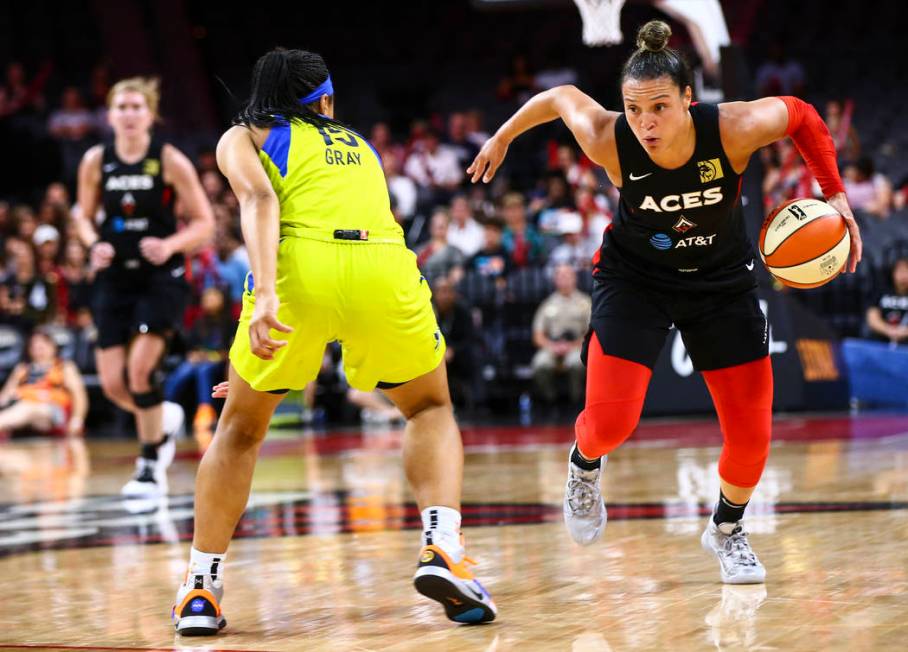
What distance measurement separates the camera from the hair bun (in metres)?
4.15

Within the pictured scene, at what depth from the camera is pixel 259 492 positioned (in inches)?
293

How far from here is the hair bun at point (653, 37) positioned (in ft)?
13.6

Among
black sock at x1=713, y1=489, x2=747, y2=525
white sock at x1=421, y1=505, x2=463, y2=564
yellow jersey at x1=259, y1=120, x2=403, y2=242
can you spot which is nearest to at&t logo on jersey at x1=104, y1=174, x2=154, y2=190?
yellow jersey at x1=259, y1=120, x2=403, y2=242

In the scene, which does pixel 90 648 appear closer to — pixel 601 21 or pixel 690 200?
pixel 690 200

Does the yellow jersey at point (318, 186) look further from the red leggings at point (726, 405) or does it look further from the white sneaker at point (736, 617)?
the white sneaker at point (736, 617)

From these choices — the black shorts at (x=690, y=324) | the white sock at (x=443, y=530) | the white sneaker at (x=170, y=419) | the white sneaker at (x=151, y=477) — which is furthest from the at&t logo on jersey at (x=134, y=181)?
the white sock at (x=443, y=530)

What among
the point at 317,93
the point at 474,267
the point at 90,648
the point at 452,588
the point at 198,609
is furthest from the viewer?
the point at 474,267

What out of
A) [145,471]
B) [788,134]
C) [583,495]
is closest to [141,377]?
[145,471]

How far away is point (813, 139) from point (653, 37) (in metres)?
0.65

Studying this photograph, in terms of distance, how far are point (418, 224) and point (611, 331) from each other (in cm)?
1099

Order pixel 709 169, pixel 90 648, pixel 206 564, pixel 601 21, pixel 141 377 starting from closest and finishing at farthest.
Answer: pixel 90 648 < pixel 206 564 < pixel 709 169 < pixel 141 377 < pixel 601 21

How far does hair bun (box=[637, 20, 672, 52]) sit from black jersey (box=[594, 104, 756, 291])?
235 millimetres

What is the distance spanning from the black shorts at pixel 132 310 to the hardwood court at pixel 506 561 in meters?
0.95

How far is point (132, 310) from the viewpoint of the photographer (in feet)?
25.2
